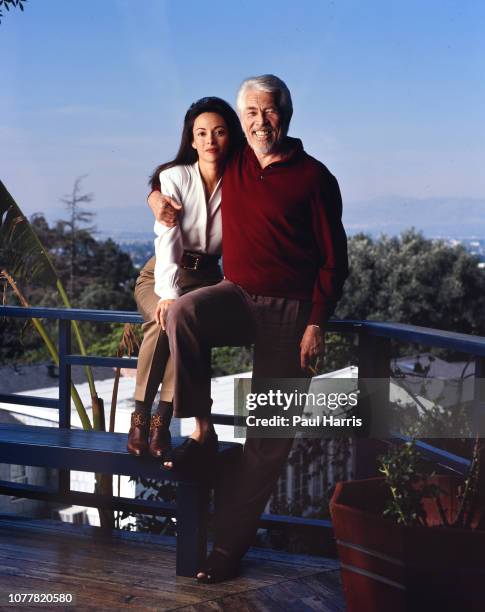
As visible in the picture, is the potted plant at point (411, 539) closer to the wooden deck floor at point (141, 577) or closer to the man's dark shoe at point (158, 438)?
the wooden deck floor at point (141, 577)

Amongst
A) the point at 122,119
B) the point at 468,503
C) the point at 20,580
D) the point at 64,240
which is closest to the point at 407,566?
the point at 468,503

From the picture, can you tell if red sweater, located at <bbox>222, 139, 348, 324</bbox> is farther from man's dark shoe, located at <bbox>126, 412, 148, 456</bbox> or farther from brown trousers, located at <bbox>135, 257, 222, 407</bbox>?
man's dark shoe, located at <bbox>126, 412, 148, 456</bbox>

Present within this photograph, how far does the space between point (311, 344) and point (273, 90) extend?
72 cm

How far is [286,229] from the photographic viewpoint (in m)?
2.45

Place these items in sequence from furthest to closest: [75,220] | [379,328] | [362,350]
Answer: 1. [75,220]
2. [362,350]
3. [379,328]

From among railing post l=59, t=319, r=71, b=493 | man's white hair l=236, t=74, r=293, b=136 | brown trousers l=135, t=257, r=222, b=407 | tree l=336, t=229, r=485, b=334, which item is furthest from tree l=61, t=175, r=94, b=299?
man's white hair l=236, t=74, r=293, b=136

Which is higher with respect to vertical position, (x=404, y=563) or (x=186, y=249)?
(x=186, y=249)

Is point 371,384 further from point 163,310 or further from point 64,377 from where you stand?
point 64,377

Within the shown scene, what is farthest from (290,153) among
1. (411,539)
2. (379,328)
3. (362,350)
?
(411,539)

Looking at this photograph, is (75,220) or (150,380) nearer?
(150,380)

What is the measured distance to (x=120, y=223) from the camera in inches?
1208

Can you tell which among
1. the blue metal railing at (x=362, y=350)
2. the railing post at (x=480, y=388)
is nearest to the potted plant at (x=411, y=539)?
the railing post at (x=480, y=388)

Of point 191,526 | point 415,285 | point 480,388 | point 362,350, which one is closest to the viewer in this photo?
point 480,388

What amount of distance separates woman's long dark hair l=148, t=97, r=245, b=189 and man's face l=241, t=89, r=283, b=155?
0.08 meters
